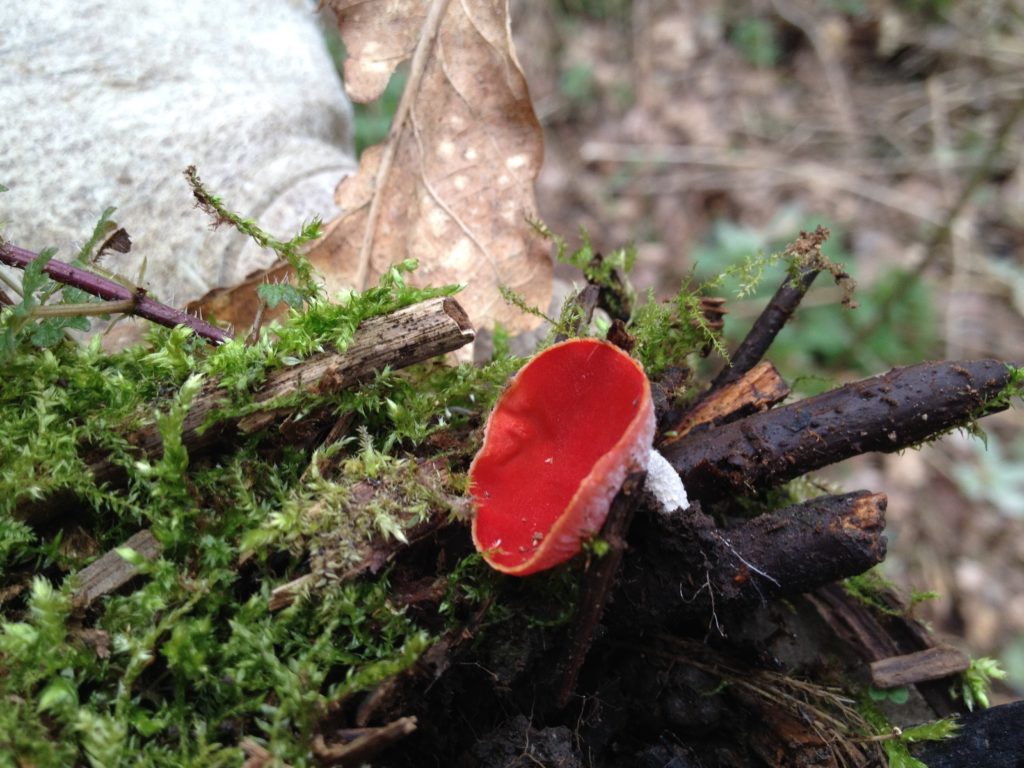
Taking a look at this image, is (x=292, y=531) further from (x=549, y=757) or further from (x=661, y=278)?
(x=661, y=278)

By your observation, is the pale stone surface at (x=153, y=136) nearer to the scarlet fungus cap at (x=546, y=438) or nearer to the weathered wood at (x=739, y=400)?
the scarlet fungus cap at (x=546, y=438)

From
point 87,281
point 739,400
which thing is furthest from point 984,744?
point 87,281

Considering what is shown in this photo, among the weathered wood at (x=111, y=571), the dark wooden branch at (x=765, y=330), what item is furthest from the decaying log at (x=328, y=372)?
the dark wooden branch at (x=765, y=330)

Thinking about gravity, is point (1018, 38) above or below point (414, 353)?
below

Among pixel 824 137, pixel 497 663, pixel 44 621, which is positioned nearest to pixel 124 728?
pixel 44 621

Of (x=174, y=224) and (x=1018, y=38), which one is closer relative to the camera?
(x=174, y=224)

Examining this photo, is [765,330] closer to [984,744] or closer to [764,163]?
[984,744]

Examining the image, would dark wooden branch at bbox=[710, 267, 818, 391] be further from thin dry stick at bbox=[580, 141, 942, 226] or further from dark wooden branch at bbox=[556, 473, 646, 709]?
thin dry stick at bbox=[580, 141, 942, 226]
